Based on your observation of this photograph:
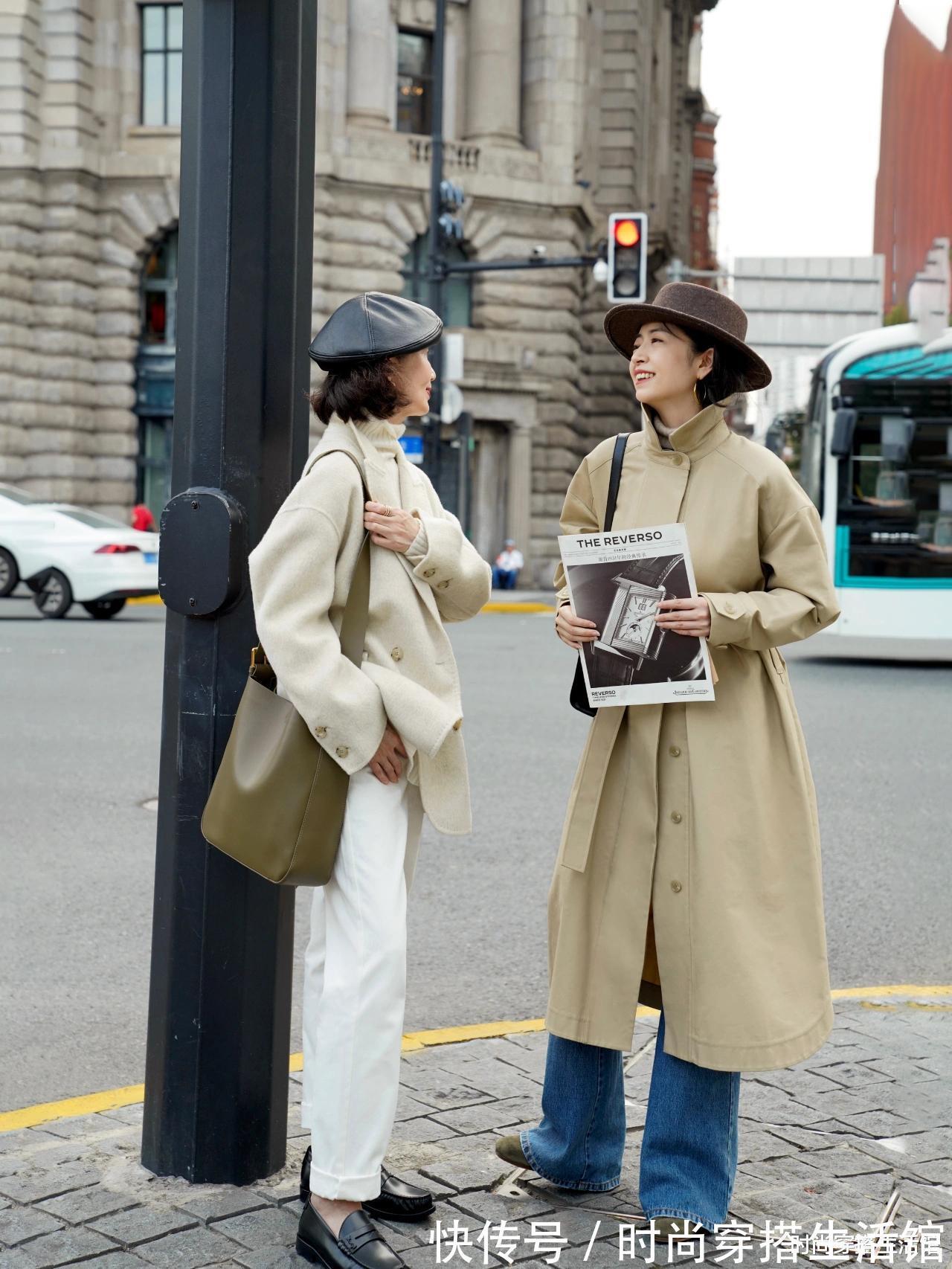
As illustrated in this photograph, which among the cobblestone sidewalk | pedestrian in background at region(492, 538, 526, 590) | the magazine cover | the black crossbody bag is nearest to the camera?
the cobblestone sidewalk

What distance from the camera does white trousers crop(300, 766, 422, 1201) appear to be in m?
2.91

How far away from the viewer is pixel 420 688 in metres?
2.96

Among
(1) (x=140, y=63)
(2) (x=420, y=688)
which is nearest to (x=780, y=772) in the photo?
(2) (x=420, y=688)

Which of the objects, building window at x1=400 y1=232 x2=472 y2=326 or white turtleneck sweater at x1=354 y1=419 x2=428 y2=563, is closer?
white turtleneck sweater at x1=354 y1=419 x2=428 y2=563

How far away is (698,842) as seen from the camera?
3053 millimetres

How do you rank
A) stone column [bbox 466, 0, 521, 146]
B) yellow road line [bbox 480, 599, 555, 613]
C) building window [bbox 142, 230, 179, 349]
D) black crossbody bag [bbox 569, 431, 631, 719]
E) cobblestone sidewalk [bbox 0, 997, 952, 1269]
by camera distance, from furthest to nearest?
stone column [bbox 466, 0, 521, 146], building window [bbox 142, 230, 179, 349], yellow road line [bbox 480, 599, 555, 613], black crossbody bag [bbox 569, 431, 631, 719], cobblestone sidewalk [bbox 0, 997, 952, 1269]

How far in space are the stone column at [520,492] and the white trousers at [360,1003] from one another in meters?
27.5

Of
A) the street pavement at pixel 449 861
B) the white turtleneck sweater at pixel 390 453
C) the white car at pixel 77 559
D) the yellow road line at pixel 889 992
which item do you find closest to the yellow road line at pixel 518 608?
the white car at pixel 77 559

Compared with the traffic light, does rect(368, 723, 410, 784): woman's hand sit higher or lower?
lower

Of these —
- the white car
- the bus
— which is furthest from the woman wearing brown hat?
the white car

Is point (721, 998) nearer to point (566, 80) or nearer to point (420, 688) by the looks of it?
point (420, 688)

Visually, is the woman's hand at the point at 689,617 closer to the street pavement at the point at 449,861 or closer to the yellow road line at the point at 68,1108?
the yellow road line at the point at 68,1108

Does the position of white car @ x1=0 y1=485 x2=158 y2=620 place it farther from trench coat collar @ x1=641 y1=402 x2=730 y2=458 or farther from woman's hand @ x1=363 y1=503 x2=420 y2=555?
woman's hand @ x1=363 y1=503 x2=420 y2=555

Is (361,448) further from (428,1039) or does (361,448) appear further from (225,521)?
(428,1039)
